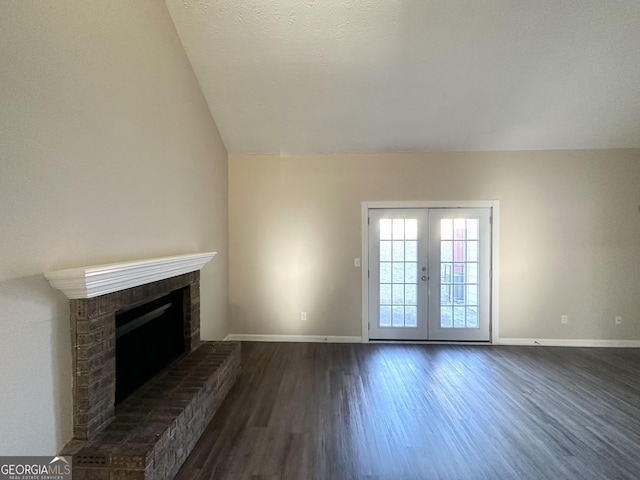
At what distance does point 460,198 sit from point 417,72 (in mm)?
1928

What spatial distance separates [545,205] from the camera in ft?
13.9

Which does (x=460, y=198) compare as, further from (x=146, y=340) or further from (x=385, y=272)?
(x=146, y=340)

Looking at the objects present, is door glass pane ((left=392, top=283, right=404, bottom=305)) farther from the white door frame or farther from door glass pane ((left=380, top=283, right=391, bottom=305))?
the white door frame

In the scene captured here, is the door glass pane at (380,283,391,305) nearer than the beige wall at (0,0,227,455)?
No

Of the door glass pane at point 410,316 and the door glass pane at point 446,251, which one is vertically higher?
the door glass pane at point 446,251

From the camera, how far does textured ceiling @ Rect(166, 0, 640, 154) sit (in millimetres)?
2639

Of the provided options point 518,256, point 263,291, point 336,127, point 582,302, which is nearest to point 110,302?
point 263,291

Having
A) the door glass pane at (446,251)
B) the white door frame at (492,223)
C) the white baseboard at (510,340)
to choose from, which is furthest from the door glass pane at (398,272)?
the white baseboard at (510,340)

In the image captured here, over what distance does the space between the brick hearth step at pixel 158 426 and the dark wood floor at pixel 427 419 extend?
0.16 metres

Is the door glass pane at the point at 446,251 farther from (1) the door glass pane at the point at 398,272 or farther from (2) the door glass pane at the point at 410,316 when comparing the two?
(2) the door glass pane at the point at 410,316

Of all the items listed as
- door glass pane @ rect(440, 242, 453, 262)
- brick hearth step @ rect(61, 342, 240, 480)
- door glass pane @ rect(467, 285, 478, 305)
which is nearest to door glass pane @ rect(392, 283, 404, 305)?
door glass pane @ rect(440, 242, 453, 262)

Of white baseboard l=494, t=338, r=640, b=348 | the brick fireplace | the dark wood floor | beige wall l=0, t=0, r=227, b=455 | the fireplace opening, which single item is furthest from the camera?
white baseboard l=494, t=338, r=640, b=348

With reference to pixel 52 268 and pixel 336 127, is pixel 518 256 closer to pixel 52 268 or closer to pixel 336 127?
pixel 336 127

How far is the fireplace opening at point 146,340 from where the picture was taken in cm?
218
